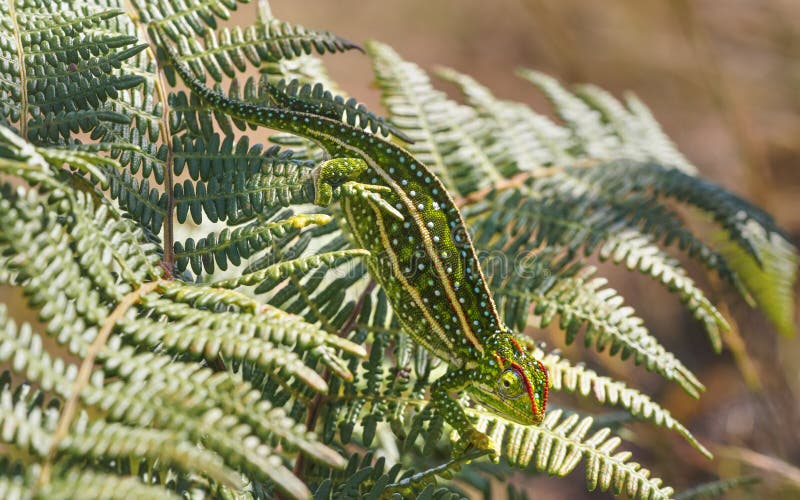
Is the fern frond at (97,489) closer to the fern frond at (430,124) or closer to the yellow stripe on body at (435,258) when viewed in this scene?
the yellow stripe on body at (435,258)

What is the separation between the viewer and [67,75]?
1.79 meters

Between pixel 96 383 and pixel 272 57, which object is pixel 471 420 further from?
pixel 272 57

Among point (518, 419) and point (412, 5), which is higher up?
point (412, 5)

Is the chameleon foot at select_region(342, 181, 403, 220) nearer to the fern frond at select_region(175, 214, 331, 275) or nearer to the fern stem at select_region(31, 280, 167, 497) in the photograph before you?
the fern frond at select_region(175, 214, 331, 275)

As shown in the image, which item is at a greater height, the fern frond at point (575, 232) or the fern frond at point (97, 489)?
the fern frond at point (575, 232)

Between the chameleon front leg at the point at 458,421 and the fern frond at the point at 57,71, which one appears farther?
the chameleon front leg at the point at 458,421

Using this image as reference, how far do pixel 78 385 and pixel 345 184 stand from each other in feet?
3.38

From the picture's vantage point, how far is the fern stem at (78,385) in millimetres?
1169

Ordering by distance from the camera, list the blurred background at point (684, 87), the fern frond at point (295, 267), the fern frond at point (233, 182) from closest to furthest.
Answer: the fern frond at point (295, 267) < the fern frond at point (233, 182) < the blurred background at point (684, 87)

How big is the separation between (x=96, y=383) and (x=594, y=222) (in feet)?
6.24

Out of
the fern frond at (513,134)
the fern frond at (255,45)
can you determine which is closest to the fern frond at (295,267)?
the fern frond at (255,45)

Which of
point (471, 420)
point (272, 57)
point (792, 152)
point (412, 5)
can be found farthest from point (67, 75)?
point (412, 5)

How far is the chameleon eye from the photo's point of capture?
206 cm

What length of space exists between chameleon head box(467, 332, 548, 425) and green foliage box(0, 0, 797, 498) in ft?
0.23
